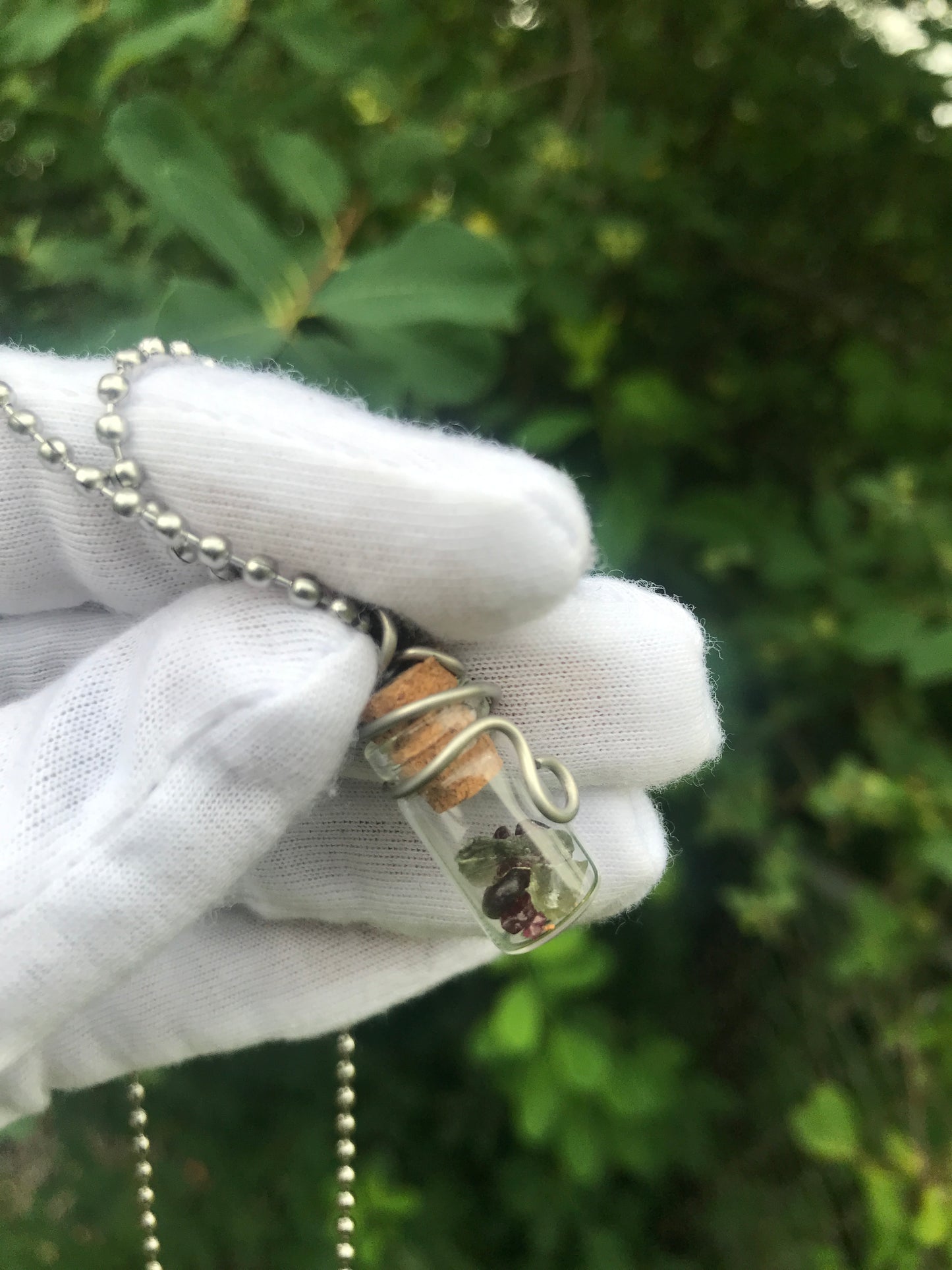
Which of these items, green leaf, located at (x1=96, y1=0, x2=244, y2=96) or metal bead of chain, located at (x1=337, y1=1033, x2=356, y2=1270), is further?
metal bead of chain, located at (x1=337, y1=1033, x2=356, y2=1270)

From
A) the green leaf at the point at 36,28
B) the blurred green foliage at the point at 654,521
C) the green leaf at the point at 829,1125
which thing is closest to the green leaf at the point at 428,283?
the blurred green foliage at the point at 654,521

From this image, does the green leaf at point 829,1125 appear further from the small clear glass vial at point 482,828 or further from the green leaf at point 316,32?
the green leaf at point 316,32

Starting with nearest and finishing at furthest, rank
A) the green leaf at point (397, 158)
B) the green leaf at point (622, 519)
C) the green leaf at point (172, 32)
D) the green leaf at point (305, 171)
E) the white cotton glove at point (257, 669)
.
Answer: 1. the white cotton glove at point (257, 669)
2. the green leaf at point (172, 32)
3. the green leaf at point (305, 171)
4. the green leaf at point (397, 158)
5. the green leaf at point (622, 519)

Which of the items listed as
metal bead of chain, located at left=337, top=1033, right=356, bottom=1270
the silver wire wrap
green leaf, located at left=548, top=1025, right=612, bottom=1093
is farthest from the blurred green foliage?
the silver wire wrap

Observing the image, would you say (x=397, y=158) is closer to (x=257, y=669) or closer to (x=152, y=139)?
(x=152, y=139)

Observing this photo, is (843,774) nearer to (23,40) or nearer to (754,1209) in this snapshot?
(754,1209)

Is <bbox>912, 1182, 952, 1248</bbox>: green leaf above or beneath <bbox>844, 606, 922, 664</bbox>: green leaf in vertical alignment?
beneath

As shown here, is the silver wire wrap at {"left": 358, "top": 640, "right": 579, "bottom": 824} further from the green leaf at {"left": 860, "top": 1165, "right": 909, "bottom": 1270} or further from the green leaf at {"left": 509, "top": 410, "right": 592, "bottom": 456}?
the green leaf at {"left": 860, "top": 1165, "right": 909, "bottom": 1270}
